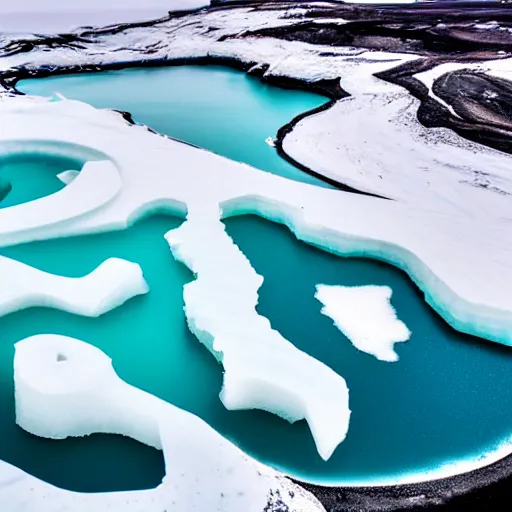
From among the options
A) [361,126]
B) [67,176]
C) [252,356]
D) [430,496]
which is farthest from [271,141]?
[430,496]

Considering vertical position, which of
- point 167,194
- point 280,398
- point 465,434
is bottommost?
point 465,434

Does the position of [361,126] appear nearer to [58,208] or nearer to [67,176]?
[67,176]

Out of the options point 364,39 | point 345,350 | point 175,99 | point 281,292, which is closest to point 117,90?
point 175,99

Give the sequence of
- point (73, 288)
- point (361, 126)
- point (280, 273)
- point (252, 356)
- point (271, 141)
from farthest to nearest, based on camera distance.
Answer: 1. point (361, 126)
2. point (271, 141)
3. point (280, 273)
4. point (73, 288)
5. point (252, 356)

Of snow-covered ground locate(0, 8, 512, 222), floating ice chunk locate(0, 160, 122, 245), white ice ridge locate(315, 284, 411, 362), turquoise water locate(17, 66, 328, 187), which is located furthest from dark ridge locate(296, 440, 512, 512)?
turquoise water locate(17, 66, 328, 187)

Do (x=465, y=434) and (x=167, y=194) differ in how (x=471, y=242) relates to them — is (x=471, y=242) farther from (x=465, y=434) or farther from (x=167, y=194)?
(x=167, y=194)

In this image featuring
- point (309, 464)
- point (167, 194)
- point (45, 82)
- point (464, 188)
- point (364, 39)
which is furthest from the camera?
point (364, 39)

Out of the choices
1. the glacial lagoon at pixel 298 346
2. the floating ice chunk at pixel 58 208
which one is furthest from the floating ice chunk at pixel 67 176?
the glacial lagoon at pixel 298 346
